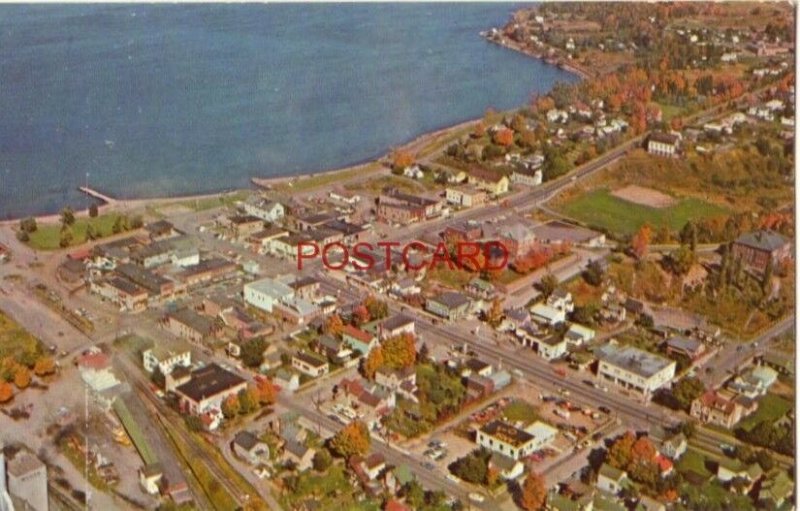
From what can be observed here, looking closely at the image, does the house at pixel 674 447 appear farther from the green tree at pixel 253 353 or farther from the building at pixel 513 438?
the green tree at pixel 253 353

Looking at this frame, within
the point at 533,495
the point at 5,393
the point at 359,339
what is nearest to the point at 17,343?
the point at 5,393

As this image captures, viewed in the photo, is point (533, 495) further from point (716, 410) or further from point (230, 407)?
point (230, 407)

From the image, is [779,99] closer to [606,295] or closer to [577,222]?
[577,222]

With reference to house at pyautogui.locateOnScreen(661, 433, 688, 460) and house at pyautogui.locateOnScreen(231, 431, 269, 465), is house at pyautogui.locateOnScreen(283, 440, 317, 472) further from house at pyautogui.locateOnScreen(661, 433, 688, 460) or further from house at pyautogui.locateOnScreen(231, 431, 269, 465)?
house at pyautogui.locateOnScreen(661, 433, 688, 460)

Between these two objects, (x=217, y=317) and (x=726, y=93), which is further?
(x=726, y=93)

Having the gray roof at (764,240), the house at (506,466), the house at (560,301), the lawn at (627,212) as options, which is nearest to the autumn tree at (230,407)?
the house at (506,466)

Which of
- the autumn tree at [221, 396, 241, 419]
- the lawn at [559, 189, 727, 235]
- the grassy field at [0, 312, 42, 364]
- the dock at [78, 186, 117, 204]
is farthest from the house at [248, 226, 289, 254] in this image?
the lawn at [559, 189, 727, 235]

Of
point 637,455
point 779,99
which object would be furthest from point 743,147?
point 637,455

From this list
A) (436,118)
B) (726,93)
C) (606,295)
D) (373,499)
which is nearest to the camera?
(373,499)
